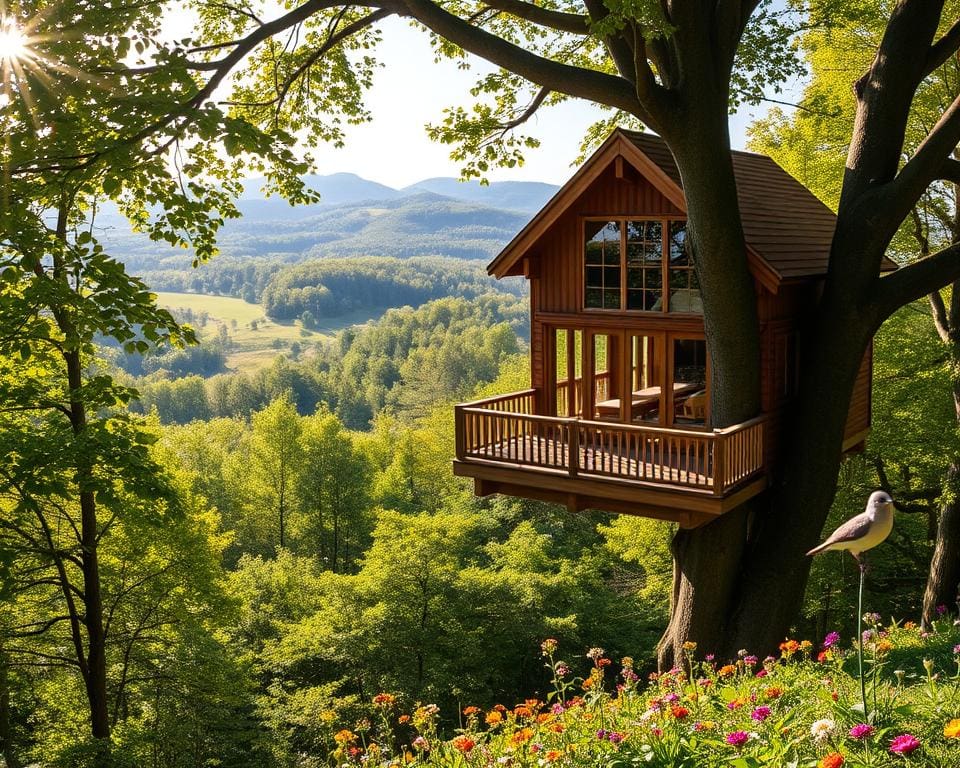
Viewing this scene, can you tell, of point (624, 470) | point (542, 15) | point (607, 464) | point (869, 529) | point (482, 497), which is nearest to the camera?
point (869, 529)

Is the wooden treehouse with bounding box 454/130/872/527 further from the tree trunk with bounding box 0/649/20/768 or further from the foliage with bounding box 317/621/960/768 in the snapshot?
the tree trunk with bounding box 0/649/20/768

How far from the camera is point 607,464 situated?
38.7 ft

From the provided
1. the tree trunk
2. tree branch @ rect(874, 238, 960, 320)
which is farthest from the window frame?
the tree trunk

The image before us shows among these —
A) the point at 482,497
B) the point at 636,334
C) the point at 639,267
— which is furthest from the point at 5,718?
the point at 639,267

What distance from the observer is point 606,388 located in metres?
15.9

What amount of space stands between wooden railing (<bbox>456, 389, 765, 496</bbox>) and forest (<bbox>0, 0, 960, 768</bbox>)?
0.61 m

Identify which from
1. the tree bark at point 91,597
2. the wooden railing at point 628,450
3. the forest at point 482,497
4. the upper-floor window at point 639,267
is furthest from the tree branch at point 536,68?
the tree bark at point 91,597

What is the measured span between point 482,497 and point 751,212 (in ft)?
28.8

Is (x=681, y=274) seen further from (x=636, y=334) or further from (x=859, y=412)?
(x=859, y=412)

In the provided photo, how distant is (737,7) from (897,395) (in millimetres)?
10522

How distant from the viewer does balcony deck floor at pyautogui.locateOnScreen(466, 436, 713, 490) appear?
10.3 m

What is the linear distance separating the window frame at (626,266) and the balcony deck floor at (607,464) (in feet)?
6.64

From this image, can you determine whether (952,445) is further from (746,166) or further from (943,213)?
(746,166)

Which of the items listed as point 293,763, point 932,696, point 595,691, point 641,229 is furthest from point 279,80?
point 293,763
